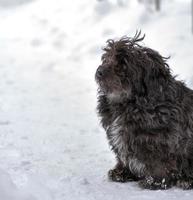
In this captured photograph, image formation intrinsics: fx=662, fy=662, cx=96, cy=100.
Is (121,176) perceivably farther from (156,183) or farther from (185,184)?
(185,184)

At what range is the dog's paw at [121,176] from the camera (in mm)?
6352

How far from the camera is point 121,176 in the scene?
6359mm

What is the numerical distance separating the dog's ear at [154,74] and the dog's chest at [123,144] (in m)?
0.40

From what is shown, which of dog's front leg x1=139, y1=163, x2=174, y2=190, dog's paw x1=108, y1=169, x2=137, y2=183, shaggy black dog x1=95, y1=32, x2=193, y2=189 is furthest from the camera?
dog's paw x1=108, y1=169, x2=137, y2=183

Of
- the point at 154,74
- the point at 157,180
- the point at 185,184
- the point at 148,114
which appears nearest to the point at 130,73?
the point at 154,74

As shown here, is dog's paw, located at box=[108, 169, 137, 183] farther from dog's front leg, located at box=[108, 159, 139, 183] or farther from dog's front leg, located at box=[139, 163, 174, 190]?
dog's front leg, located at box=[139, 163, 174, 190]

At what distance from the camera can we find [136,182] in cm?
633

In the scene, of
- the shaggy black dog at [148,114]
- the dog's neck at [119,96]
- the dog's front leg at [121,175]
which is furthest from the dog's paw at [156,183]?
the dog's neck at [119,96]

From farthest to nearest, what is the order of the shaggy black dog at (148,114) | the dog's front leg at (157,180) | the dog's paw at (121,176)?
1. the dog's paw at (121,176)
2. the dog's front leg at (157,180)
3. the shaggy black dog at (148,114)

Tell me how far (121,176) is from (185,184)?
658 mm

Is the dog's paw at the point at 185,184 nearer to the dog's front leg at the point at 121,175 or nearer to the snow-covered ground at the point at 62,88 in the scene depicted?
the snow-covered ground at the point at 62,88

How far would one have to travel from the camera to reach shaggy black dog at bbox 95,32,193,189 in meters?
5.89

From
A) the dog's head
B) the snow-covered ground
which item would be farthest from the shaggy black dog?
the snow-covered ground

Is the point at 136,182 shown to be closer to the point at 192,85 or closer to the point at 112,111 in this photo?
the point at 112,111
